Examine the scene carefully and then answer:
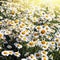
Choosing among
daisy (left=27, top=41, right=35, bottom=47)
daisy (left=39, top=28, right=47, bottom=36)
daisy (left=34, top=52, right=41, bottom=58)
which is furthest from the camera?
daisy (left=39, top=28, right=47, bottom=36)

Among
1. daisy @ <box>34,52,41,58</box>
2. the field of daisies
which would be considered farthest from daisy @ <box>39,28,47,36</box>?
daisy @ <box>34,52,41,58</box>

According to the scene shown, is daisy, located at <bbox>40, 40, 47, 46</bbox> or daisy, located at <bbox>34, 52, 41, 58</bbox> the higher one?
daisy, located at <bbox>40, 40, 47, 46</bbox>

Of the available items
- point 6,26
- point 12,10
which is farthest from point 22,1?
point 6,26

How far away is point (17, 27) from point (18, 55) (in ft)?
1.88

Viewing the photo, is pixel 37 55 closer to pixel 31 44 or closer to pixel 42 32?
pixel 31 44

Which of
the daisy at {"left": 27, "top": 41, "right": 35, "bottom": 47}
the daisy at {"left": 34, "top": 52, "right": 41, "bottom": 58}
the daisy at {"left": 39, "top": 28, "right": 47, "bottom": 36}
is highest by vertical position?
the daisy at {"left": 39, "top": 28, "right": 47, "bottom": 36}

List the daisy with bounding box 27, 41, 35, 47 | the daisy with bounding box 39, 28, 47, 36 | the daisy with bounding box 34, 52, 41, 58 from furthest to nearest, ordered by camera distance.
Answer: the daisy with bounding box 39, 28, 47, 36, the daisy with bounding box 27, 41, 35, 47, the daisy with bounding box 34, 52, 41, 58

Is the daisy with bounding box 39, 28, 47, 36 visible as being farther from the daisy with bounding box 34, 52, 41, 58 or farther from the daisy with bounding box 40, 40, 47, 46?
the daisy with bounding box 34, 52, 41, 58

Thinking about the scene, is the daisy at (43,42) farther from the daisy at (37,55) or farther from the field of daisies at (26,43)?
the daisy at (37,55)

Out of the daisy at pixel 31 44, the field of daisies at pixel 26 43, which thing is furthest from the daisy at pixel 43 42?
the daisy at pixel 31 44

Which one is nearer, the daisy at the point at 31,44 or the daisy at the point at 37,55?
the daisy at the point at 37,55

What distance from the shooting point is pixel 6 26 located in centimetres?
405

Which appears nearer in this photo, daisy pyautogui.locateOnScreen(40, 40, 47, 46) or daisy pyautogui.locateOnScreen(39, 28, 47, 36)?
daisy pyautogui.locateOnScreen(40, 40, 47, 46)

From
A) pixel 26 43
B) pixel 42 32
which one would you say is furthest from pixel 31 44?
pixel 42 32
